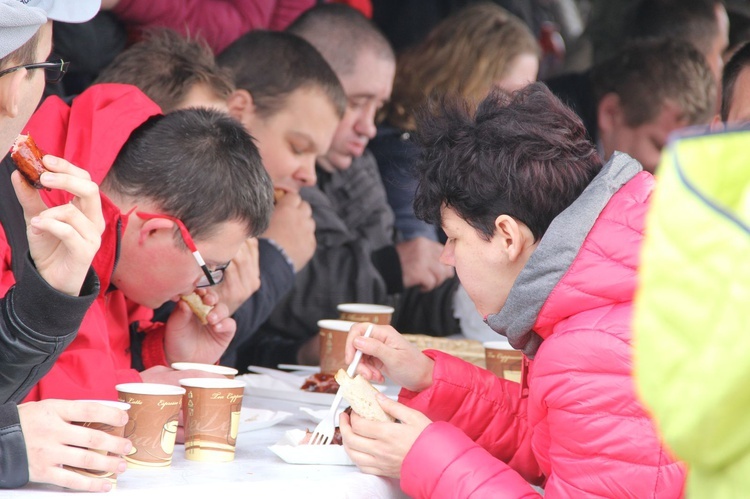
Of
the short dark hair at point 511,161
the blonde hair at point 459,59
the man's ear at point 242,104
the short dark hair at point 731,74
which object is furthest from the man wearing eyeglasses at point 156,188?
the blonde hair at point 459,59

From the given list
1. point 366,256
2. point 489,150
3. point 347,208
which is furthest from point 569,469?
point 347,208

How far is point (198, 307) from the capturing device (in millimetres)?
2445

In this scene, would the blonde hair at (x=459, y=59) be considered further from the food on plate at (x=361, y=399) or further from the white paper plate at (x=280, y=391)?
the food on plate at (x=361, y=399)

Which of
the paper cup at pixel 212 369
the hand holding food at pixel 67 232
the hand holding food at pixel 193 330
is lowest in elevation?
the hand holding food at pixel 193 330

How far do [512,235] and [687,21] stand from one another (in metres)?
4.16

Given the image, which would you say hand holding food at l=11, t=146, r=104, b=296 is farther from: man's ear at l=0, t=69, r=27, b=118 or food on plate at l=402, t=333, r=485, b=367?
food on plate at l=402, t=333, r=485, b=367

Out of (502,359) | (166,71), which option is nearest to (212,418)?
(502,359)

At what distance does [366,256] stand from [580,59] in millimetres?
3721

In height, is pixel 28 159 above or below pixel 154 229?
above

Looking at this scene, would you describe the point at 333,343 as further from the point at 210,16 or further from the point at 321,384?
the point at 210,16

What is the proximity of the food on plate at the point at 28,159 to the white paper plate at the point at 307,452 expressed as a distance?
669 millimetres

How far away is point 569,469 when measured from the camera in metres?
1.58

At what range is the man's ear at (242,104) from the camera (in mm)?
3260

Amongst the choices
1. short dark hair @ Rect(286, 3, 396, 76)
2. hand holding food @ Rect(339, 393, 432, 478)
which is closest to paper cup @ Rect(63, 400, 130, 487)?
hand holding food @ Rect(339, 393, 432, 478)
